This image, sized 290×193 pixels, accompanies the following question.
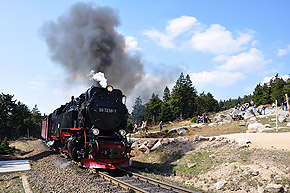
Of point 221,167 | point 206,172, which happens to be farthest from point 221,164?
point 206,172

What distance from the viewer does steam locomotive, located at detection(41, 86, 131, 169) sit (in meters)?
10.2

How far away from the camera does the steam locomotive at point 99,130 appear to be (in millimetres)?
Answer: 10250

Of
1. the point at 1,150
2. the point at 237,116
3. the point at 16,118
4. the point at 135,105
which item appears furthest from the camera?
the point at 135,105

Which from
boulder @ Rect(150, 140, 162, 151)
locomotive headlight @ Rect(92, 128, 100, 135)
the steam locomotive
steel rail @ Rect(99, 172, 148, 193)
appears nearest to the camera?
steel rail @ Rect(99, 172, 148, 193)

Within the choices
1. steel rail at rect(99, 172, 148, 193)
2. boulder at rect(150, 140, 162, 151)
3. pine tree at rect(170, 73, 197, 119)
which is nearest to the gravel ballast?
steel rail at rect(99, 172, 148, 193)

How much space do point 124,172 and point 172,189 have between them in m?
3.55

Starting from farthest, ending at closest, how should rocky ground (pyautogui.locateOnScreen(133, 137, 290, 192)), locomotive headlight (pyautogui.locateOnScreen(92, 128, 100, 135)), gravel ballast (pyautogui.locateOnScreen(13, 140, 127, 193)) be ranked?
1. locomotive headlight (pyautogui.locateOnScreen(92, 128, 100, 135))
2. rocky ground (pyautogui.locateOnScreen(133, 137, 290, 192))
3. gravel ballast (pyautogui.locateOnScreen(13, 140, 127, 193))

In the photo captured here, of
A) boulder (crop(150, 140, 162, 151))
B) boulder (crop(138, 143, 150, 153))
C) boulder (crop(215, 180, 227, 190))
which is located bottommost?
boulder (crop(215, 180, 227, 190))

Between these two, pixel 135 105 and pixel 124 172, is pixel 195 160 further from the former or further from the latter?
pixel 135 105

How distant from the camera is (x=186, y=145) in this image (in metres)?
15.0

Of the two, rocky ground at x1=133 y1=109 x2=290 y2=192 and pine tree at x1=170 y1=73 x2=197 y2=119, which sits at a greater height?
pine tree at x1=170 y1=73 x2=197 y2=119

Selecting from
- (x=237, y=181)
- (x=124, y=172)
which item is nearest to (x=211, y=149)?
(x=237, y=181)

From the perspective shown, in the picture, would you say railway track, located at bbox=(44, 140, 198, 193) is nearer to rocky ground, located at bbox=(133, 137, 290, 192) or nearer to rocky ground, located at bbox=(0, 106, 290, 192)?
rocky ground, located at bbox=(0, 106, 290, 192)

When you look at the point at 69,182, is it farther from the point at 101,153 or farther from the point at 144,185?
the point at 144,185
